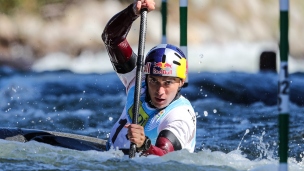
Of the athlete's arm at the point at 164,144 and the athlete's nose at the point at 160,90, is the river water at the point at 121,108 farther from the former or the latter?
the athlete's nose at the point at 160,90

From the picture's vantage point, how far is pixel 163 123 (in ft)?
20.3

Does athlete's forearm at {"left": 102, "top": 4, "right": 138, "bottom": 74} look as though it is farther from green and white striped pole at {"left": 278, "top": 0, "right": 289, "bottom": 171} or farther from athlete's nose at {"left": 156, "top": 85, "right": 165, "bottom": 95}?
green and white striped pole at {"left": 278, "top": 0, "right": 289, "bottom": 171}

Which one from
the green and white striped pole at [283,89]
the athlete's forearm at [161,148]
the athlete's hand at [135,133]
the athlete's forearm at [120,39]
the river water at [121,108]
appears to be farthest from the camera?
the athlete's forearm at [120,39]

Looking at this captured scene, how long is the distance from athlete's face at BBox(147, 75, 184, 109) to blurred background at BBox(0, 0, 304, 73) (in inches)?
337

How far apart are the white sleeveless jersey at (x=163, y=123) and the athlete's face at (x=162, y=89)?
63 mm

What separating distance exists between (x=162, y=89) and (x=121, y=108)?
574 cm

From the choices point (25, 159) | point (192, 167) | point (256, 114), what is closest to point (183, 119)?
point (192, 167)

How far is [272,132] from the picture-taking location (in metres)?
9.83

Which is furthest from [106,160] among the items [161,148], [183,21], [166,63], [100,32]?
[100,32]

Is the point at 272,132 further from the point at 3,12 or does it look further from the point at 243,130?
the point at 3,12

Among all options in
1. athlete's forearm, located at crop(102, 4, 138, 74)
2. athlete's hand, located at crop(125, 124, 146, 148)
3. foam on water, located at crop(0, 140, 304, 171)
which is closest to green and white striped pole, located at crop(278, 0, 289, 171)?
foam on water, located at crop(0, 140, 304, 171)

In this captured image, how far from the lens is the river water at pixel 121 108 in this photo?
19.9 feet

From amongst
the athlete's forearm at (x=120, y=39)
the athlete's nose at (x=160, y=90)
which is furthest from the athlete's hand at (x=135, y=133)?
the athlete's forearm at (x=120, y=39)

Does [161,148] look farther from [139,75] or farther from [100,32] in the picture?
[100,32]
